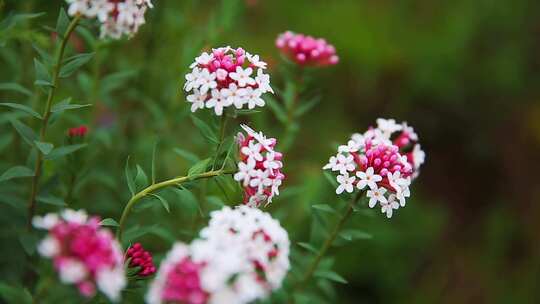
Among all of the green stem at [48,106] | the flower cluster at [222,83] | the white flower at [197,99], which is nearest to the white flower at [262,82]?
the flower cluster at [222,83]

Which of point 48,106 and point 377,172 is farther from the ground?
point 377,172

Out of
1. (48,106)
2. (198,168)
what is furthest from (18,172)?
(198,168)

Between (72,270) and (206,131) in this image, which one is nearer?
(72,270)

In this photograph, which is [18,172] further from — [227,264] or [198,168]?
[227,264]

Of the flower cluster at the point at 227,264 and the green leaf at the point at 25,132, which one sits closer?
the flower cluster at the point at 227,264

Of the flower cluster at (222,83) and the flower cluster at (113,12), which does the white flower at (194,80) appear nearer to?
the flower cluster at (222,83)

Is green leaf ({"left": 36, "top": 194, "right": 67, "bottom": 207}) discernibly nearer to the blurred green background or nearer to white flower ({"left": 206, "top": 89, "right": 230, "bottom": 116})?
white flower ({"left": 206, "top": 89, "right": 230, "bottom": 116})

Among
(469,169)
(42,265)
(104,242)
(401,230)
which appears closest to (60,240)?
(104,242)
